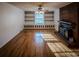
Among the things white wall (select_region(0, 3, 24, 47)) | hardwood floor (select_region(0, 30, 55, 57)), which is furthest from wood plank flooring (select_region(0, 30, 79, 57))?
white wall (select_region(0, 3, 24, 47))

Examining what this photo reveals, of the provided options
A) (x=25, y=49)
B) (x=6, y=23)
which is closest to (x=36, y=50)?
(x=25, y=49)

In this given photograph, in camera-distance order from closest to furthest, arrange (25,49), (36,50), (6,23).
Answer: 1. (36,50)
2. (25,49)
3. (6,23)

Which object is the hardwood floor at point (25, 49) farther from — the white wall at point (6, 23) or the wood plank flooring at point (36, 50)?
the white wall at point (6, 23)

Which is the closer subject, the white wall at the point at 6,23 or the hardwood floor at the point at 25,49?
the hardwood floor at the point at 25,49

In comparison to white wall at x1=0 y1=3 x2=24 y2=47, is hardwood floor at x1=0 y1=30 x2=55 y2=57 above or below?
below

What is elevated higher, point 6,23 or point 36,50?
point 6,23

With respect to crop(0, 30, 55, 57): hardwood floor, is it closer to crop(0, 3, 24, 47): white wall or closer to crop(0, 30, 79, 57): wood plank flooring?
crop(0, 30, 79, 57): wood plank flooring

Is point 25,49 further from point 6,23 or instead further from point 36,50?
point 6,23

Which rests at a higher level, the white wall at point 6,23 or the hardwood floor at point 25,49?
the white wall at point 6,23

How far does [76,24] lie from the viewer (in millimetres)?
6496

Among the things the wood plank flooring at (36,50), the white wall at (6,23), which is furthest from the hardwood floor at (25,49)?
the white wall at (6,23)

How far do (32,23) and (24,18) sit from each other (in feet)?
3.42

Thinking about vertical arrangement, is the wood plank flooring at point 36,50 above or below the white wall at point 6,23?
below

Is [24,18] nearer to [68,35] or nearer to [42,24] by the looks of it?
[42,24]
